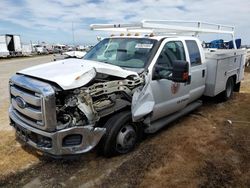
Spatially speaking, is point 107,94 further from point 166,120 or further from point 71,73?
point 166,120

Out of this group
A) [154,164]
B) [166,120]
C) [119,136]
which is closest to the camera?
[154,164]

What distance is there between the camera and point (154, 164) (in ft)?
13.2

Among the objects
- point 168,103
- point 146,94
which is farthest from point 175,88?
point 146,94

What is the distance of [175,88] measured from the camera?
5.18 meters

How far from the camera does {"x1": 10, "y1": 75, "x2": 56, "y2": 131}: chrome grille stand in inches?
133

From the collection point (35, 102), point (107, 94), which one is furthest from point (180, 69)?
point (35, 102)

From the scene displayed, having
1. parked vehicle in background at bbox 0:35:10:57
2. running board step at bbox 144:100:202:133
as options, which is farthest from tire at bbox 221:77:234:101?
parked vehicle in background at bbox 0:35:10:57

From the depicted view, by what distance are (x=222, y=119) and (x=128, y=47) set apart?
2.82 meters

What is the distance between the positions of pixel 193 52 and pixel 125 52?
1.69 meters

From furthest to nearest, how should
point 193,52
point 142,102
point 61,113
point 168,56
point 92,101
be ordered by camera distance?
point 193,52, point 168,56, point 142,102, point 92,101, point 61,113

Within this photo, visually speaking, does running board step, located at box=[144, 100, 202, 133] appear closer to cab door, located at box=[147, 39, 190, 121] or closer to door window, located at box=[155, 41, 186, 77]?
cab door, located at box=[147, 39, 190, 121]

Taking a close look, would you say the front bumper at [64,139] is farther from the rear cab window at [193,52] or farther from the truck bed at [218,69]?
the truck bed at [218,69]

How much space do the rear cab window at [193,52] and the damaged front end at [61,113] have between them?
7.77 ft

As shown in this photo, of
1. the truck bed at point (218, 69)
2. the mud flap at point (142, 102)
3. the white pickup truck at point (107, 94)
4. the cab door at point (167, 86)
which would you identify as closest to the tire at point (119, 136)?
the white pickup truck at point (107, 94)
